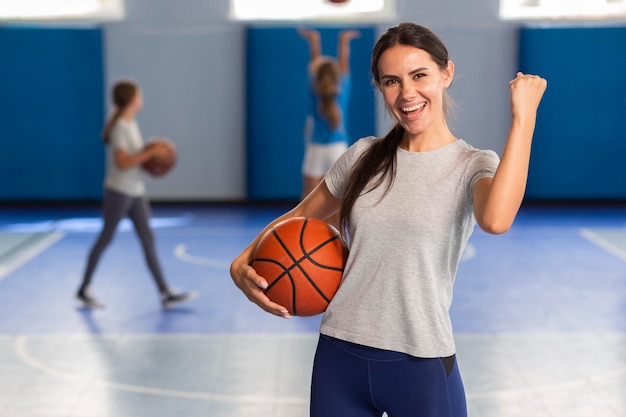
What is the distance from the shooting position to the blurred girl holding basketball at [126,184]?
6.72 m

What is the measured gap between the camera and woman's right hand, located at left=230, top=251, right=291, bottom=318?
A: 242cm

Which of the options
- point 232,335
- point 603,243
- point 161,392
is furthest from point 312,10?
point 161,392

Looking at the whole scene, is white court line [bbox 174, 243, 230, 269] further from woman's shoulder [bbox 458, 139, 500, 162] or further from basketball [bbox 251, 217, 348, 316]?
woman's shoulder [bbox 458, 139, 500, 162]

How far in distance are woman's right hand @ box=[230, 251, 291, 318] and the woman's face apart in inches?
23.0

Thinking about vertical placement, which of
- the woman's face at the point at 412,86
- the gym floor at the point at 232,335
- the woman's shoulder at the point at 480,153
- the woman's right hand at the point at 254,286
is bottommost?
the gym floor at the point at 232,335

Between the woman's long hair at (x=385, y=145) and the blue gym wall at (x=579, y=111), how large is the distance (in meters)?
10.7

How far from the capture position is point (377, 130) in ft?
42.1

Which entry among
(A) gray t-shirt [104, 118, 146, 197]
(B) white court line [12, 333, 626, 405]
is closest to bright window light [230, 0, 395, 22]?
(A) gray t-shirt [104, 118, 146, 197]

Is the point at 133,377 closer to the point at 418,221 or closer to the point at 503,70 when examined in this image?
the point at 418,221

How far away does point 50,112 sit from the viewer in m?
12.7

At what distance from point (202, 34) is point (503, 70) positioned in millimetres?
4381

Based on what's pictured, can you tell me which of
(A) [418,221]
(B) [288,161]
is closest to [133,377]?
(A) [418,221]

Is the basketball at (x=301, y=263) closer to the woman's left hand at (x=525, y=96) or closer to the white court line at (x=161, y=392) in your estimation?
the woman's left hand at (x=525, y=96)

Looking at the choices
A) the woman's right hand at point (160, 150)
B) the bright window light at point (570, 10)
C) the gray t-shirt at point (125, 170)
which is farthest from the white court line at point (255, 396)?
the bright window light at point (570, 10)
